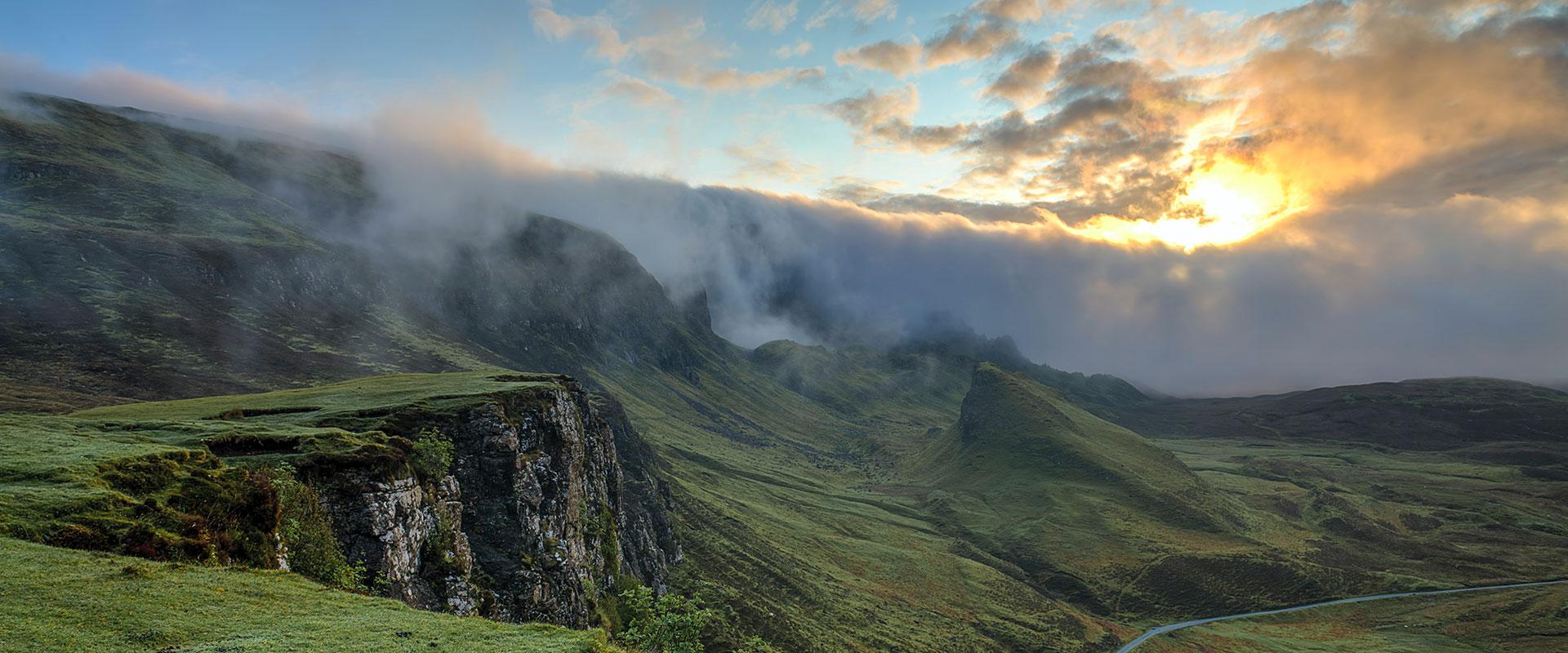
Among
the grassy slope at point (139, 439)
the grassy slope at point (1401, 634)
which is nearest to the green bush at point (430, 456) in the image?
the grassy slope at point (139, 439)

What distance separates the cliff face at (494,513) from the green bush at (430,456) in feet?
2.05

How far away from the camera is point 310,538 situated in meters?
39.4

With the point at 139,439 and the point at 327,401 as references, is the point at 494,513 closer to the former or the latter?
the point at 139,439

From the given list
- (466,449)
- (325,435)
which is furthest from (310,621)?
(466,449)

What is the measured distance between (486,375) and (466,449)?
38.9 metres

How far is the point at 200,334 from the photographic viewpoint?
186 meters

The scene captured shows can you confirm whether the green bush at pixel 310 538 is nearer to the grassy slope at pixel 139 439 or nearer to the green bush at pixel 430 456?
the grassy slope at pixel 139 439

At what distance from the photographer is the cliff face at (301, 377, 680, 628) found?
4381 centimetres

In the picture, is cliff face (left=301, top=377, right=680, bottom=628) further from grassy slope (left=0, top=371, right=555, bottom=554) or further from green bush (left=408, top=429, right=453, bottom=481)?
grassy slope (left=0, top=371, right=555, bottom=554)

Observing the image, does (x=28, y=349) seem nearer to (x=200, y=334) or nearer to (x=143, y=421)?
(x=200, y=334)

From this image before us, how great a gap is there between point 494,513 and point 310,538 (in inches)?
899

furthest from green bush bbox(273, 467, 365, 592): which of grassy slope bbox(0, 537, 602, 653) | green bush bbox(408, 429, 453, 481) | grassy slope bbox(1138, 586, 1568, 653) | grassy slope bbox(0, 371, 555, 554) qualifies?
grassy slope bbox(1138, 586, 1568, 653)

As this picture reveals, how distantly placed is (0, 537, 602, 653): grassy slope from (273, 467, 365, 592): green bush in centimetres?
528

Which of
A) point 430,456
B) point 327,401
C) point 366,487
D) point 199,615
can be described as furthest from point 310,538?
point 327,401
